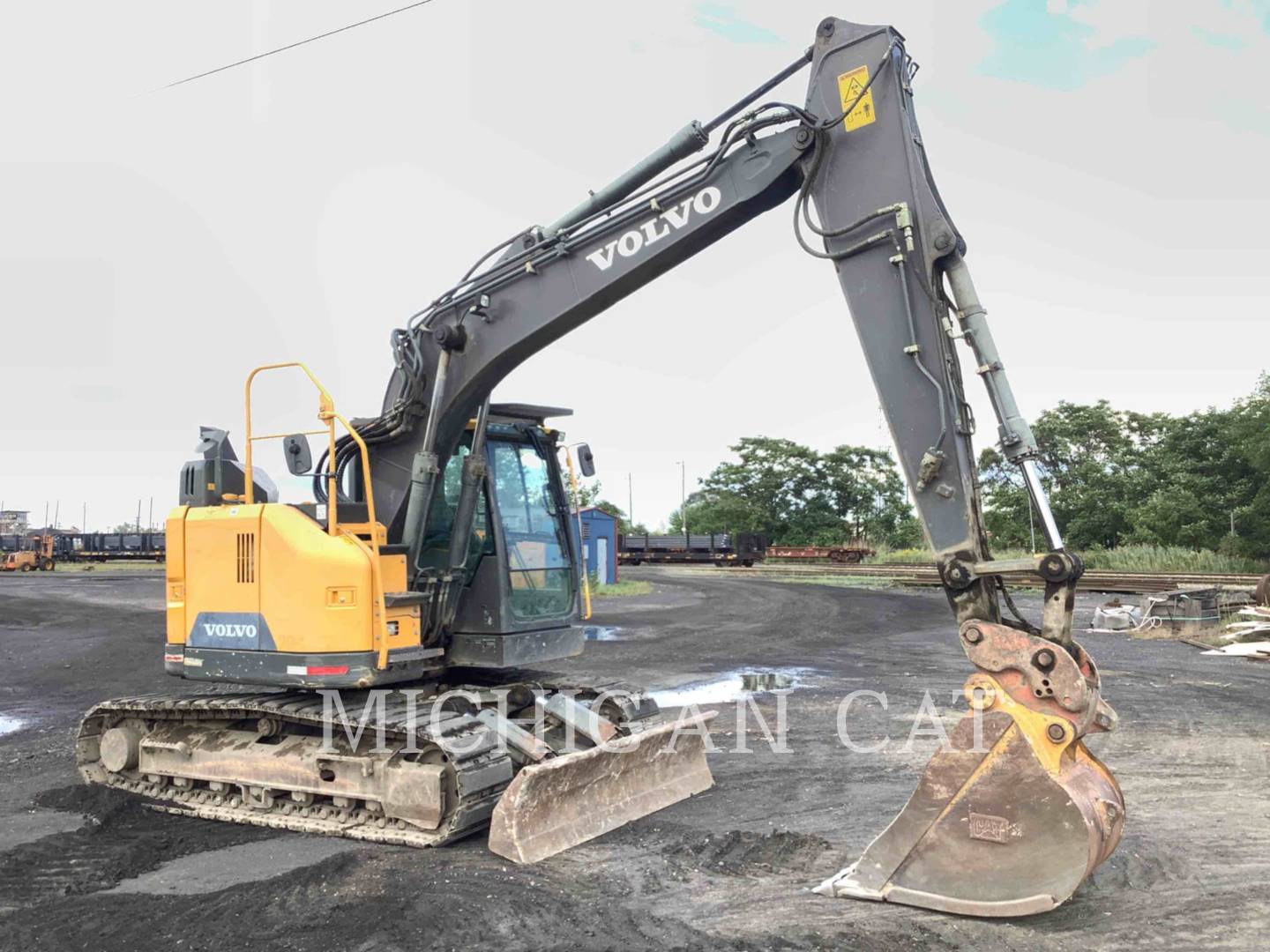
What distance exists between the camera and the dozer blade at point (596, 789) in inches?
Answer: 221

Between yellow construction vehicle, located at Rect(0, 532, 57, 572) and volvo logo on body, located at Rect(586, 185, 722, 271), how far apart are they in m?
52.0

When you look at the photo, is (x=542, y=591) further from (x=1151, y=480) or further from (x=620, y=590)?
(x=1151, y=480)

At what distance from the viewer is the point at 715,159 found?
589 centimetres

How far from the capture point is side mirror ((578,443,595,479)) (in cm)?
761

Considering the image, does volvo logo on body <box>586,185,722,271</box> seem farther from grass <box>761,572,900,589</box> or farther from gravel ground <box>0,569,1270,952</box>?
grass <box>761,572,900,589</box>

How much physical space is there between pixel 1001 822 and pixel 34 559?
55435mm

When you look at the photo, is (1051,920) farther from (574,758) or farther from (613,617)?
(613,617)

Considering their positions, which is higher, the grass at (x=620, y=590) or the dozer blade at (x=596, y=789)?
the grass at (x=620, y=590)

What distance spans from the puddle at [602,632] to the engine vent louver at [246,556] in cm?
1154

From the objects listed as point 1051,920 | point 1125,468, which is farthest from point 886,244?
point 1125,468

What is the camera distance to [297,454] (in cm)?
613

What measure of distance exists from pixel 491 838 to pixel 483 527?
2.24m

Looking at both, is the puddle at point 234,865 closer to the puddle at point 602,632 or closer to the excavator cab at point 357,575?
the excavator cab at point 357,575

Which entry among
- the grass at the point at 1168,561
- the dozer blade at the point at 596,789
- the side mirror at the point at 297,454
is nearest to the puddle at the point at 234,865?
the dozer blade at the point at 596,789
